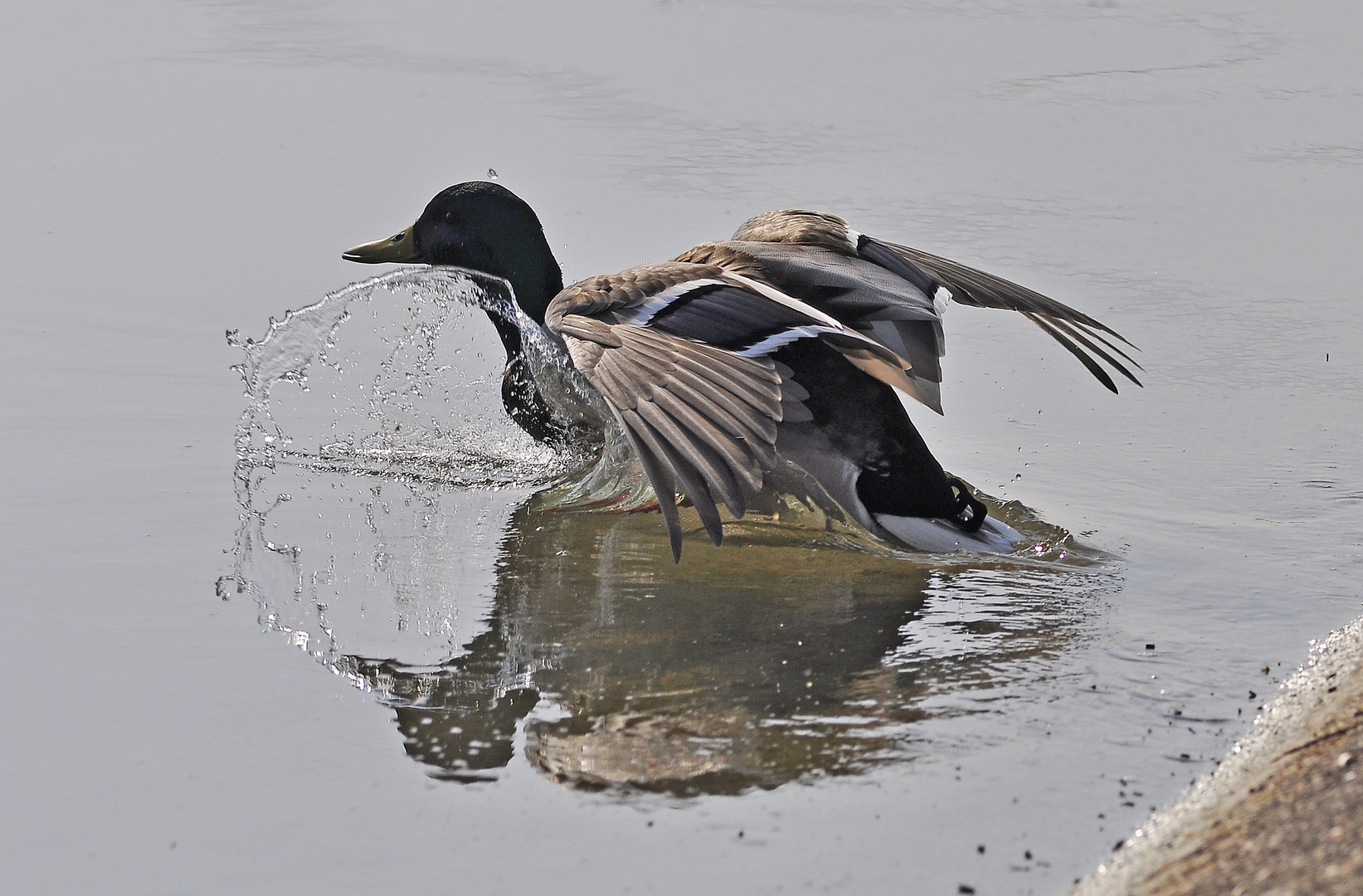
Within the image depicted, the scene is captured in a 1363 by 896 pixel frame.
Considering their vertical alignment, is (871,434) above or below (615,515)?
above

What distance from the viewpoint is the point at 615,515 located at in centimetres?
490

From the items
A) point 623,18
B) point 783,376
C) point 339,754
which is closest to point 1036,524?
point 783,376

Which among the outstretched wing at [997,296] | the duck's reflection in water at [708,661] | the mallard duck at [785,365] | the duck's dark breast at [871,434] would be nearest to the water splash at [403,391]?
the mallard duck at [785,365]

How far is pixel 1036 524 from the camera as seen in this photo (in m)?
4.68

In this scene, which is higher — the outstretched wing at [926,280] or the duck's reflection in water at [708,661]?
the outstretched wing at [926,280]

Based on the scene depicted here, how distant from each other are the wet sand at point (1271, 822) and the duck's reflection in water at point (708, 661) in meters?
0.56

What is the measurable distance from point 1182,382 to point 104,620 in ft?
12.7

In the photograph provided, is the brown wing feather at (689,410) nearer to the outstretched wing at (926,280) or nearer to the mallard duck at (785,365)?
the mallard duck at (785,365)

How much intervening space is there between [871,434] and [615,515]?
2.88 ft

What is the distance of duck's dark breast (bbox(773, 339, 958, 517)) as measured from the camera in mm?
4500

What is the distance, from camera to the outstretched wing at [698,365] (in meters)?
3.63

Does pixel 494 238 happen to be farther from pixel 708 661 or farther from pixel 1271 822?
pixel 1271 822

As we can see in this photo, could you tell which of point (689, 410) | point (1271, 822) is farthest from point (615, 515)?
point (1271, 822)

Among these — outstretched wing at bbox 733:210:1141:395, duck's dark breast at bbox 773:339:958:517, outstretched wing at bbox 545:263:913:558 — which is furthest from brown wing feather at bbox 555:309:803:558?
outstretched wing at bbox 733:210:1141:395
